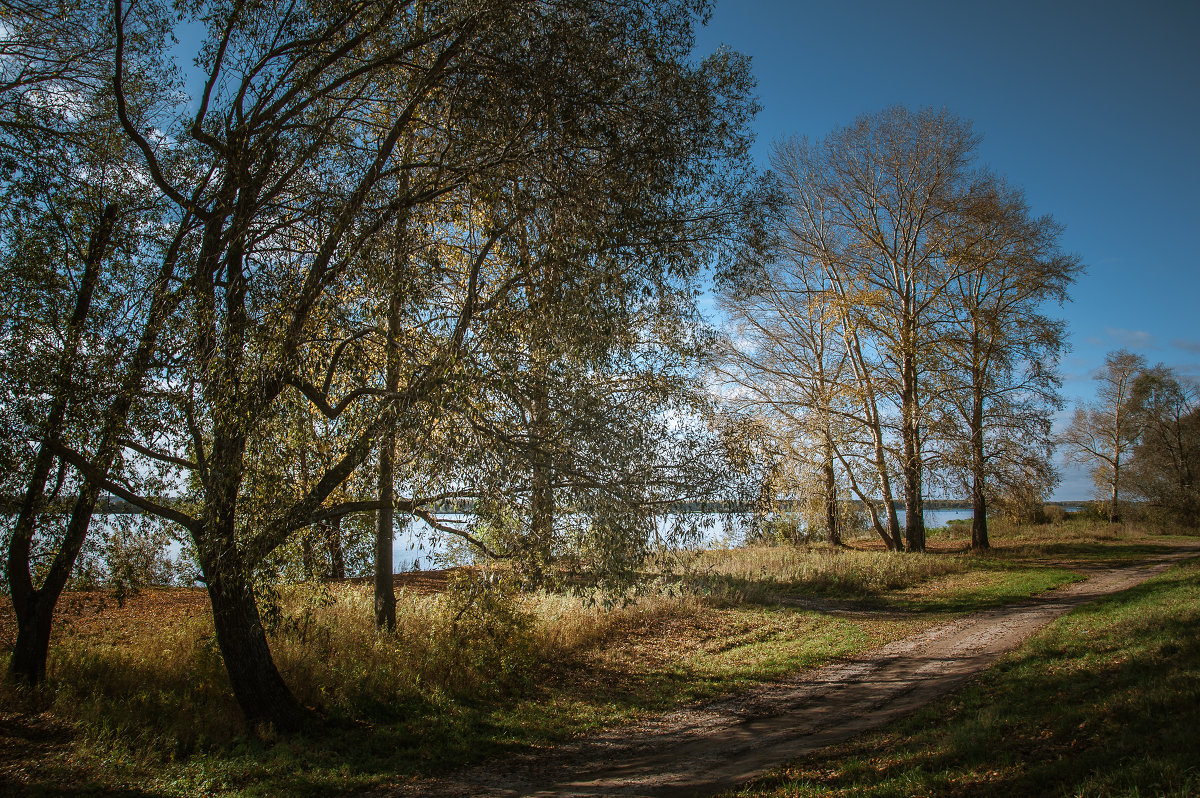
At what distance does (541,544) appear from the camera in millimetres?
7184

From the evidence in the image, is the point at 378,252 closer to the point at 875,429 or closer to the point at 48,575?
the point at 48,575

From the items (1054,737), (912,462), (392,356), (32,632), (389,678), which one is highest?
(392,356)

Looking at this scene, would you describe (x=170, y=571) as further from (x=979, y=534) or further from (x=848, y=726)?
Answer: (x=979, y=534)

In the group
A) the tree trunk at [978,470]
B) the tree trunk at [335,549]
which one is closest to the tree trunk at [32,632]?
the tree trunk at [335,549]

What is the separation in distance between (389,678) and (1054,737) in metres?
7.31

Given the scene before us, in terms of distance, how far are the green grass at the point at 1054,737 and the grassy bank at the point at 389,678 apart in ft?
10.2

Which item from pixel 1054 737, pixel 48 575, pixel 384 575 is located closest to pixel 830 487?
pixel 384 575

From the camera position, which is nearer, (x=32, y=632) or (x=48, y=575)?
(x=32, y=632)

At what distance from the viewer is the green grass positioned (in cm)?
406

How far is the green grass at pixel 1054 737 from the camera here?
406cm

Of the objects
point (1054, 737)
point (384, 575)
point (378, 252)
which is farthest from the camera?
point (384, 575)

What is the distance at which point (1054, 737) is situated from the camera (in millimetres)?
4922

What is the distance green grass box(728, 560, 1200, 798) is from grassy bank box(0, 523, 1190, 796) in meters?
3.11

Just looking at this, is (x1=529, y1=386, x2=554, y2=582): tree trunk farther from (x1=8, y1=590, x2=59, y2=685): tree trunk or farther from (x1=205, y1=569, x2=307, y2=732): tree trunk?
(x1=8, y1=590, x2=59, y2=685): tree trunk
